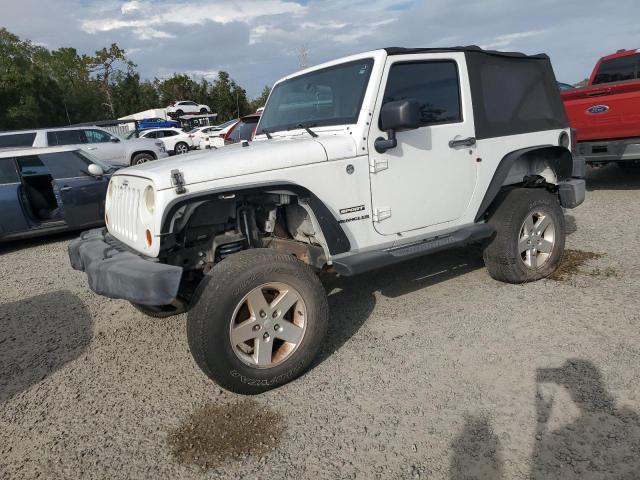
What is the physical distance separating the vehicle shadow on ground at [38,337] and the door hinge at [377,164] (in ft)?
8.94

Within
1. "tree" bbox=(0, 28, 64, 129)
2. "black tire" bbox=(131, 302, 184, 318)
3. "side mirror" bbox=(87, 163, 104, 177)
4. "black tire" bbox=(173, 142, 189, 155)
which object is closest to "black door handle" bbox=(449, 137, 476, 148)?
"black tire" bbox=(131, 302, 184, 318)

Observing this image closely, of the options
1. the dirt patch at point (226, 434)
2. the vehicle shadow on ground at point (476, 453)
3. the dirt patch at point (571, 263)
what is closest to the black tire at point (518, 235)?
the dirt patch at point (571, 263)

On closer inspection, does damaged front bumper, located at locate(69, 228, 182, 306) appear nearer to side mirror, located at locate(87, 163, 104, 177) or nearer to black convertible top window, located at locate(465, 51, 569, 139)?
black convertible top window, located at locate(465, 51, 569, 139)

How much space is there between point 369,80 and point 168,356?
257 cm

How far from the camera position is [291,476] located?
7.67 ft

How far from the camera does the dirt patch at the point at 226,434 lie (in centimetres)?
251

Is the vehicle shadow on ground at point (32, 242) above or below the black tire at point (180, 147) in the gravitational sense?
below

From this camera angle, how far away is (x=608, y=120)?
712 cm

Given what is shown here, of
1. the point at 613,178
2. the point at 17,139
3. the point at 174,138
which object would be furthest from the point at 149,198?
the point at 174,138

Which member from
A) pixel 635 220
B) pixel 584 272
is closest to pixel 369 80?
pixel 584 272

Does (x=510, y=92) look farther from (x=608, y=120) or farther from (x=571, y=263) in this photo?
(x=608, y=120)

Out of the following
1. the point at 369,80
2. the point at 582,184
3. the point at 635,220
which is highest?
the point at 369,80

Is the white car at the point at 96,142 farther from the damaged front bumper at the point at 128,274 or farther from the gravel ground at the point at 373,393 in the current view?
the damaged front bumper at the point at 128,274

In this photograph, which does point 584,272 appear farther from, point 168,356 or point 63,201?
point 63,201
